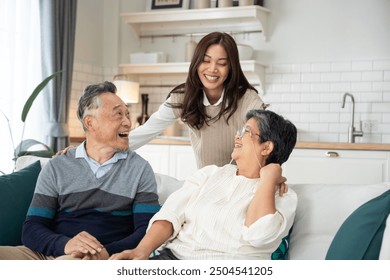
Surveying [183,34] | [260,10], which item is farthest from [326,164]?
[183,34]

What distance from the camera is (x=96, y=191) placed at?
257cm

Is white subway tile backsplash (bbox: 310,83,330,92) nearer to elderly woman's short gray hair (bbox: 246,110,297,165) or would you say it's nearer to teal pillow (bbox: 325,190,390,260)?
elderly woman's short gray hair (bbox: 246,110,297,165)

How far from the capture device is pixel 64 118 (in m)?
5.37

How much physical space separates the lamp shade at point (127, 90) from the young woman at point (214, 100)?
101 inches

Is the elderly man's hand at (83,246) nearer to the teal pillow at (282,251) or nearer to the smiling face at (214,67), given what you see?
the teal pillow at (282,251)

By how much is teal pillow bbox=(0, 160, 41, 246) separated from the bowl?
2.93m

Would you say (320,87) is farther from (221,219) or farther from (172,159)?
Answer: (221,219)

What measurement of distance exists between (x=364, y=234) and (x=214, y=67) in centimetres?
117

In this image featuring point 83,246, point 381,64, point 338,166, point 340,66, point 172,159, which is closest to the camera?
point 83,246

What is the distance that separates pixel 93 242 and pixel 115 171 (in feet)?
1.27

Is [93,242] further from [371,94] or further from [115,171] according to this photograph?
[371,94]

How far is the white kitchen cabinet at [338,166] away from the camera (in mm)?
4637

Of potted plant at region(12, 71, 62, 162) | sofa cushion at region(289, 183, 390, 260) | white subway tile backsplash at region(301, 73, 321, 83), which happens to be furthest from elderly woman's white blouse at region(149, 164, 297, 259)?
white subway tile backsplash at region(301, 73, 321, 83)

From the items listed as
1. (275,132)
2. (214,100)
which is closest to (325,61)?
(214,100)
